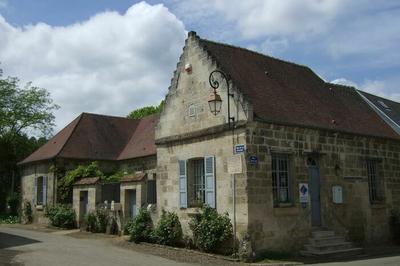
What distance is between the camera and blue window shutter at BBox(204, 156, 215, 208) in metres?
14.4

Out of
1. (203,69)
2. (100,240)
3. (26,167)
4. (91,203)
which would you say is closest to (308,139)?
(203,69)

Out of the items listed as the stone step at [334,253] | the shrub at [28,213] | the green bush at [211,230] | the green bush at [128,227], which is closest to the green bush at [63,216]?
the shrub at [28,213]

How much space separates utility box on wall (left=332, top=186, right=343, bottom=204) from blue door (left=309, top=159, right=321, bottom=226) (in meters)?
0.68

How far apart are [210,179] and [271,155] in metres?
1.99

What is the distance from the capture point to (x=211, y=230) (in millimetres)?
13539

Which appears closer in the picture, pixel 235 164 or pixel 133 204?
pixel 235 164

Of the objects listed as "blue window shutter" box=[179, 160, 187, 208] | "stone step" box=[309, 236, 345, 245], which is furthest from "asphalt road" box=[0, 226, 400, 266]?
"blue window shutter" box=[179, 160, 187, 208]

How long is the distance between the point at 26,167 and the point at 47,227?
5.76 metres

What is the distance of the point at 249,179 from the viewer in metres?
13.2

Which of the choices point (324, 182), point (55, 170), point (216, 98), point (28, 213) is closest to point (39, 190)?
point (28, 213)

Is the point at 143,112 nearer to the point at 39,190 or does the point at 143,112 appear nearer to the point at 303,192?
the point at 39,190

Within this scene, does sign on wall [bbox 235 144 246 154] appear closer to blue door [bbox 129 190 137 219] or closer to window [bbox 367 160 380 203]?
blue door [bbox 129 190 137 219]

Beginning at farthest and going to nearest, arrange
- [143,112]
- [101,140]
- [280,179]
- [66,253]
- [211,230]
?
[143,112] → [101,140] → [280,179] → [211,230] → [66,253]

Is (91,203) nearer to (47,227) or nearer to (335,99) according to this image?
(47,227)
